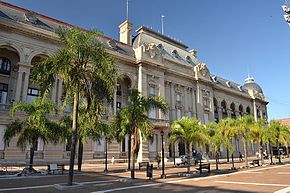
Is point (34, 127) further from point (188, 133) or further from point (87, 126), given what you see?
point (188, 133)

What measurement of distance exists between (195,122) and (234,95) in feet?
149

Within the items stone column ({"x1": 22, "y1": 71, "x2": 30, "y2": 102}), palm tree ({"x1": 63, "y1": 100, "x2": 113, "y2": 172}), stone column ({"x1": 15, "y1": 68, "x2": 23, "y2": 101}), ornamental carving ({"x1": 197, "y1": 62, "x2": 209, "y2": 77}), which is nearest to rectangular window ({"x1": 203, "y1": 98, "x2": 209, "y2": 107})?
ornamental carving ({"x1": 197, "y1": 62, "x2": 209, "y2": 77})

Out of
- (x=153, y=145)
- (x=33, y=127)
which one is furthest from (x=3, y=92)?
(x=153, y=145)

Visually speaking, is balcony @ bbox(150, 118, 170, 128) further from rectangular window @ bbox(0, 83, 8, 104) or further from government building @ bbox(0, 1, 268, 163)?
rectangular window @ bbox(0, 83, 8, 104)

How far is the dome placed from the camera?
250 feet

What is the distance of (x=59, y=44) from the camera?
113 ft

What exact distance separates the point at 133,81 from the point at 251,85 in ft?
164

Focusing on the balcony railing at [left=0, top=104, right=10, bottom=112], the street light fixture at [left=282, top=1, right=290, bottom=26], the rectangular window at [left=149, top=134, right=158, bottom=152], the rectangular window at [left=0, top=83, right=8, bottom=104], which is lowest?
the rectangular window at [left=149, top=134, right=158, bottom=152]

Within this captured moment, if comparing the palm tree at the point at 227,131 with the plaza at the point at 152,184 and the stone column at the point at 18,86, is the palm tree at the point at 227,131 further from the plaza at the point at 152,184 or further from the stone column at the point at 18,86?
the stone column at the point at 18,86

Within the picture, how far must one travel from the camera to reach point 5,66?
32.1m

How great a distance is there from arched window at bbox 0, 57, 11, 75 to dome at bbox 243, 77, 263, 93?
6692 centimetres

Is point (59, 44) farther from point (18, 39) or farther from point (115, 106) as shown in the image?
point (115, 106)

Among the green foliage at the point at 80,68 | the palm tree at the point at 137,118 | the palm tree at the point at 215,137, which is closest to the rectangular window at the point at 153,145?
the palm tree at the point at 215,137

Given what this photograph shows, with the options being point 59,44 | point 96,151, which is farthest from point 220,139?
point 59,44
